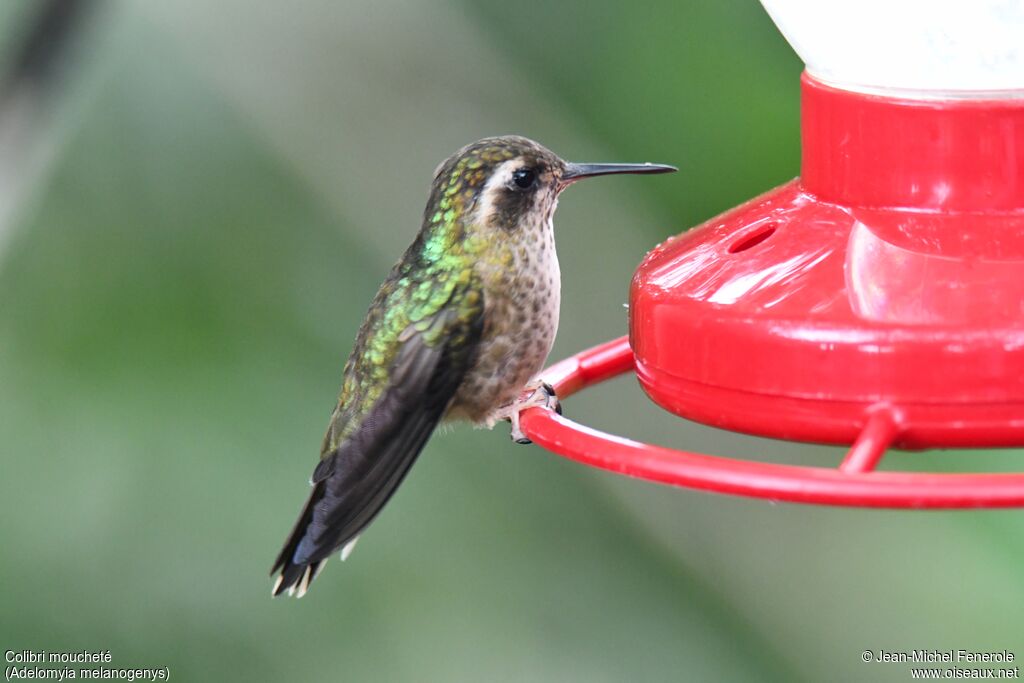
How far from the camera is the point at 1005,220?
7.99 ft

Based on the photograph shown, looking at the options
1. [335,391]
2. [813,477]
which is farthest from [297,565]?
[813,477]

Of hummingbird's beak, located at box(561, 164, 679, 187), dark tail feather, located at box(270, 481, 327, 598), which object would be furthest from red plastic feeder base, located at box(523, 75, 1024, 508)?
dark tail feather, located at box(270, 481, 327, 598)

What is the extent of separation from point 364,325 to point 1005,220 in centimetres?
172

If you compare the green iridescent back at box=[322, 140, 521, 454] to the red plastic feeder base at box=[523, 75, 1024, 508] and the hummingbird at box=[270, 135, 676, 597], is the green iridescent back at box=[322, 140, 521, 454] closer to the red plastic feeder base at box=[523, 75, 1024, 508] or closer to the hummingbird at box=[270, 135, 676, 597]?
the hummingbird at box=[270, 135, 676, 597]

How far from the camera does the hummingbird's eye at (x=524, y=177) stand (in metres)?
3.47

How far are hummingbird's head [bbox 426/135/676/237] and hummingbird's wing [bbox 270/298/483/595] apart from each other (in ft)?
0.72

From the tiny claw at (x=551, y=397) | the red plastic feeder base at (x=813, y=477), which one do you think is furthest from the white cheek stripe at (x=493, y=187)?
the red plastic feeder base at (x=813, y=477)

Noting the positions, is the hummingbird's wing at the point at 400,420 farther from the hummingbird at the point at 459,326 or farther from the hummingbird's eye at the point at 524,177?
the hummingbird's eye at the point at 524,177

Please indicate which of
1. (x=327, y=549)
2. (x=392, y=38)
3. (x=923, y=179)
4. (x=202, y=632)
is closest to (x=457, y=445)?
(x=202, y=632)

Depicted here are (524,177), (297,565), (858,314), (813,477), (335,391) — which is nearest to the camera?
(813,477)

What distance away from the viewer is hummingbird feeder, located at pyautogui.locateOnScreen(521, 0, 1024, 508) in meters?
2.22

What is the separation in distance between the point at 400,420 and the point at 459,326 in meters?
0.25

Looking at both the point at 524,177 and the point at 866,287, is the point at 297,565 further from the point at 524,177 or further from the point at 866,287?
the point at 866,287

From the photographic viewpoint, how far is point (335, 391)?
5156 millimetres
